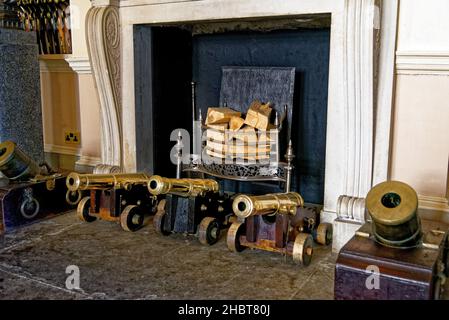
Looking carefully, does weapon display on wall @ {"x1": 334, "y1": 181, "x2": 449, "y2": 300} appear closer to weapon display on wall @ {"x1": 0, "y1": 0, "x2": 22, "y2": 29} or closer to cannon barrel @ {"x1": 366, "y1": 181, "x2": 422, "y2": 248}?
cannon barrel @ {"x1": 366, "y1": 181, "x2": 422, "y2": 248}

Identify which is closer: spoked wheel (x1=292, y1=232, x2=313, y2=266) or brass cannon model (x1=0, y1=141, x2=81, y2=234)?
spoked wheel (x1=292, y1=232, x2=313, y2=266)

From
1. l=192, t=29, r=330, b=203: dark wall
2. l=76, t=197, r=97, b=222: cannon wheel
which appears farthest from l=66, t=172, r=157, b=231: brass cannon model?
l=192, t=29, r=330, b=203: dark wall

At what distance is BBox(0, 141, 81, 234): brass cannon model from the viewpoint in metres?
2.91

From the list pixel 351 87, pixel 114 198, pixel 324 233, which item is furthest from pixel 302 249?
pixel 114 198

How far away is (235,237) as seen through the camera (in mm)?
2539

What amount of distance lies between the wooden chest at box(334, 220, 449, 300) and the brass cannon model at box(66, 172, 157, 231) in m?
1.45

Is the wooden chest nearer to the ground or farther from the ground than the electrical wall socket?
nearer to the ground

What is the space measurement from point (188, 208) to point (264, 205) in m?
0.56

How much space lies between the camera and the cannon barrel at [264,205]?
2.36 meters

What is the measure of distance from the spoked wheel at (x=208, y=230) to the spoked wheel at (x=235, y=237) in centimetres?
17

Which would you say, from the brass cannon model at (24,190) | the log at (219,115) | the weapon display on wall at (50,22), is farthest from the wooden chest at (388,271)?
the weapon display on wall at (50,22)

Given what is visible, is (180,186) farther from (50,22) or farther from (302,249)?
(50,22)

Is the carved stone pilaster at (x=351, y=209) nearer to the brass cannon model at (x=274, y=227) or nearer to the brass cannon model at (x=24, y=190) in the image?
the brass cannon model at (x=274, y=227)

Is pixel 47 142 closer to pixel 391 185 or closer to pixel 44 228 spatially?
pixel 44 228
